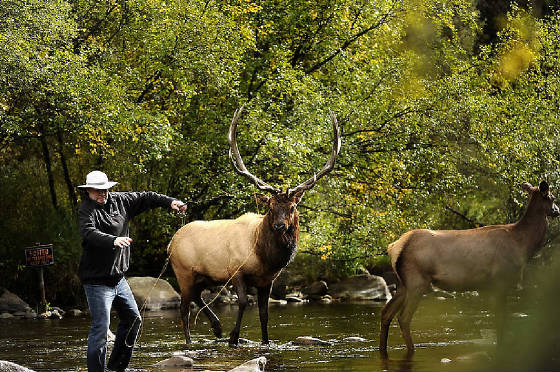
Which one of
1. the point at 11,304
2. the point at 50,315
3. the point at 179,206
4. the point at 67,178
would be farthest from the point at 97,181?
the point at 67,178

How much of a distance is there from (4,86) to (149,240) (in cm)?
747

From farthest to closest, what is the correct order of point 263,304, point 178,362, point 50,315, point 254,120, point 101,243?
point 254,120 → point 50,315 → point 263,304 → point 178,362 → point 101,243

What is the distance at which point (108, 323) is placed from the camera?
809 centimetres

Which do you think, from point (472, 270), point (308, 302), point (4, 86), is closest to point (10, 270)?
point (4, 86)

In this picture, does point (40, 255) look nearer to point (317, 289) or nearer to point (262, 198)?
point (317, 289)

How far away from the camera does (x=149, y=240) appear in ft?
78.5

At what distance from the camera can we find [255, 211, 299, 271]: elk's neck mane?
1181cm

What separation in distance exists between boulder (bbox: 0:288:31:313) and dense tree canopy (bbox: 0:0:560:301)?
1.12 m

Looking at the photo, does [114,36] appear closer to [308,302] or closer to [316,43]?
[316,43]

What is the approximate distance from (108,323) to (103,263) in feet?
2.06

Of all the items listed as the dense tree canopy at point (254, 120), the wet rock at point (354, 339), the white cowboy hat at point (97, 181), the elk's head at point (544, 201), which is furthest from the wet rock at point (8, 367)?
the dense tree canopy at point (254, 120)

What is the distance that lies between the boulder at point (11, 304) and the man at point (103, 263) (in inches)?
517

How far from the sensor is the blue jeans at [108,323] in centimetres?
791

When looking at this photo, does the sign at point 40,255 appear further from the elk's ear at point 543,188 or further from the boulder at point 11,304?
the elk's ear at point 543,188
